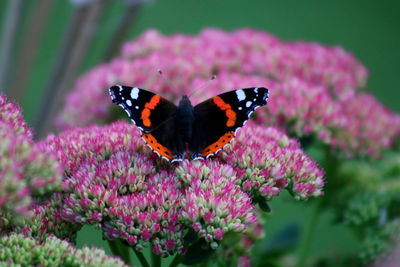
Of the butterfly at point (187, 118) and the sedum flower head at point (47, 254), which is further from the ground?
the butterfly at point (187, 118)

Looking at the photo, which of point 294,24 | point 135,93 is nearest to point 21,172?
point 135,93

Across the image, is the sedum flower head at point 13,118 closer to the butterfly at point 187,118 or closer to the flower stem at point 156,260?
the butterfly at point 187,118

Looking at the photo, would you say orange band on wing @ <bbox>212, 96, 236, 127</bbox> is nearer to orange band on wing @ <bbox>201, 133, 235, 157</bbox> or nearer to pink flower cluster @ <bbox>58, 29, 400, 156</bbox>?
orange band on wing @ <bbox>201, 133, 235, 157</bbox>

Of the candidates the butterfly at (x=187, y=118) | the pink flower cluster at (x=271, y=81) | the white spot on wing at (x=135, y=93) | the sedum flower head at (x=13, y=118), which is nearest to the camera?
the sedum flower head at (x=13, y=118)

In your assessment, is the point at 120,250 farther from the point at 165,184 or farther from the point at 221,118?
the point at 221,118

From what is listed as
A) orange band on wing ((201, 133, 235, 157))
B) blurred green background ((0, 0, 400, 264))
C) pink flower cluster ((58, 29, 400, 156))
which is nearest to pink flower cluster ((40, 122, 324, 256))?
orange band on wing ((201, 133, 235, 157))

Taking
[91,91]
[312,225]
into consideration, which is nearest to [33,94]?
[91,91]

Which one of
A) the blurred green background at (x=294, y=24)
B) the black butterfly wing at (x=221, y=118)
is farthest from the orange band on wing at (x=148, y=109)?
the blurred green background at (x=294, y=24)
